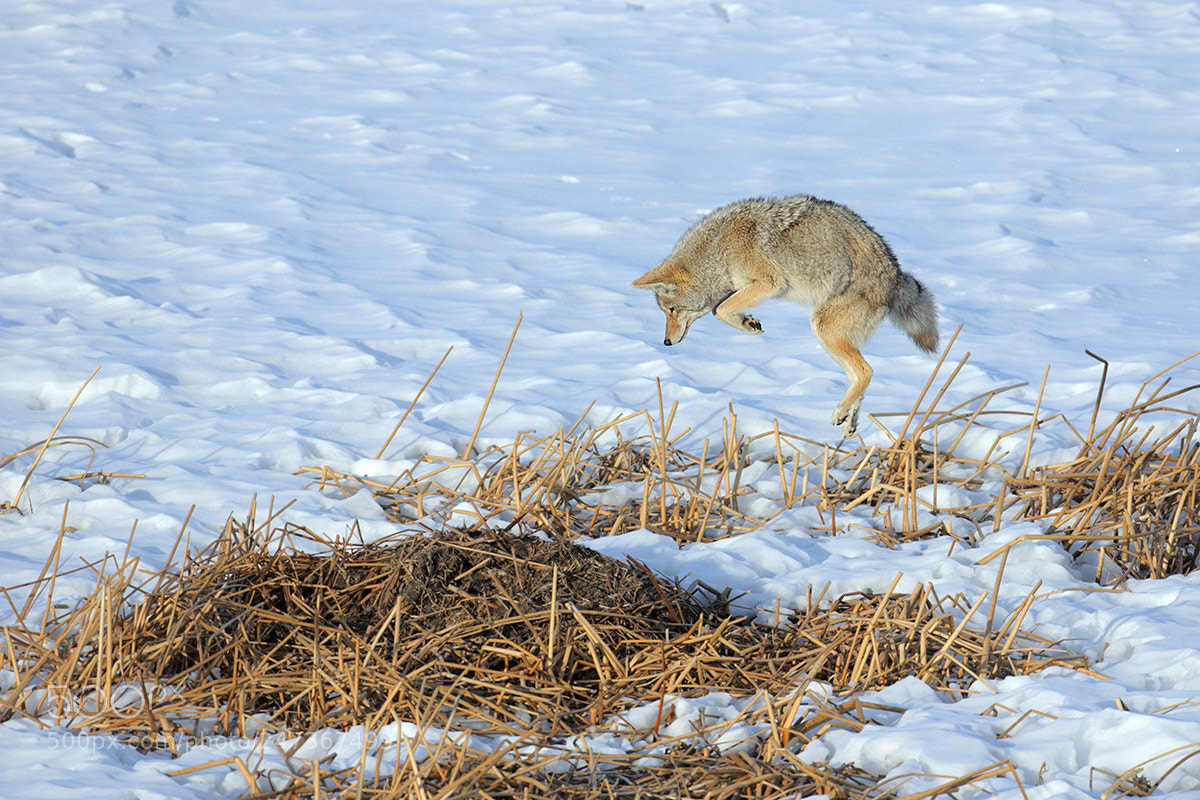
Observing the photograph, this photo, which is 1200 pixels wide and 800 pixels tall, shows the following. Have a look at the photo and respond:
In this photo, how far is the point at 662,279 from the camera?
653 centimetres

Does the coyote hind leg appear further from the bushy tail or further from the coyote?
the bushy tail

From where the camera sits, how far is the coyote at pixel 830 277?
228 inches

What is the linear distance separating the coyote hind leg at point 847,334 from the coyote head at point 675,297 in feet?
2.77

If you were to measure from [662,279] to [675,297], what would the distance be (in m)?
0.14

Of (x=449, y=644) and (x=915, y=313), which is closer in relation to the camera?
(x=449, y=644)

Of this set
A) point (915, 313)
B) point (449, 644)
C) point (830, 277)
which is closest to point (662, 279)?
point (830, 277)

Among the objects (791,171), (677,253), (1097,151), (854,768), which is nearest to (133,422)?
(677,253)

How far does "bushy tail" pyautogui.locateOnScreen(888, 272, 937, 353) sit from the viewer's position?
5871mm

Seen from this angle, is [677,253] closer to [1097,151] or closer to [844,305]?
[844,305]

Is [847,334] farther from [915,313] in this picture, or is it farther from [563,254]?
[563,254]

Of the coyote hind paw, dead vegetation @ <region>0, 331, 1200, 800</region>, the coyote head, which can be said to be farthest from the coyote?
dead vegetation @ <region>0, 331, 1200, 800</region>

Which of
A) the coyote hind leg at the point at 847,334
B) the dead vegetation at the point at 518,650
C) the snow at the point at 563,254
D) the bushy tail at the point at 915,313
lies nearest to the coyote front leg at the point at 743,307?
the coyote hind leg at the point at 847,334

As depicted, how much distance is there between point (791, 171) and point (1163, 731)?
7.81 m

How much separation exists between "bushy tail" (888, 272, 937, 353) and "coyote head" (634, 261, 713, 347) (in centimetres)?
119
